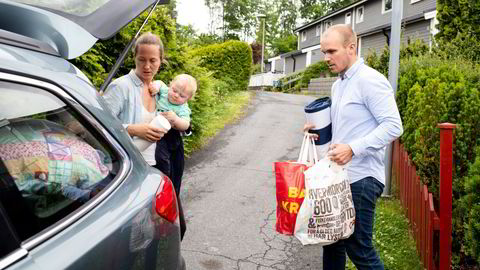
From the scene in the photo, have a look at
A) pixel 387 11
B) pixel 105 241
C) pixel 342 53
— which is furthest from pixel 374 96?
pixel 387 11

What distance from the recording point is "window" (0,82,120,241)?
4.60 ft

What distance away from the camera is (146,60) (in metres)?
3.05

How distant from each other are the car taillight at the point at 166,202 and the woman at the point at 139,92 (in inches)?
32.8

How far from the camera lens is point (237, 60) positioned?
19.8 metres

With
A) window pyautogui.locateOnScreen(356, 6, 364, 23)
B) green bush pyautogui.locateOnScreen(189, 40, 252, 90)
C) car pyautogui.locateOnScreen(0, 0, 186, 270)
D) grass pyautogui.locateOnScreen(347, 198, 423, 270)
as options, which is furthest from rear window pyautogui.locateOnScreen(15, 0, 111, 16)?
window pyautogui.locateOnScreen(356, 6, 364, 23)

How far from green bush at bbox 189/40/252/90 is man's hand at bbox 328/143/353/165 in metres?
16.3

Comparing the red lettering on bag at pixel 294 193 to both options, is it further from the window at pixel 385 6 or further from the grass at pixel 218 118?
the window at pixel 385 6

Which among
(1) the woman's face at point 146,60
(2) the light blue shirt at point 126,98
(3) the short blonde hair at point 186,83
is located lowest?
(2) the light blue shirt at point 126,98

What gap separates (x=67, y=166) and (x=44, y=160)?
3.5 inches

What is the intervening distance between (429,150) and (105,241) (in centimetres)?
384

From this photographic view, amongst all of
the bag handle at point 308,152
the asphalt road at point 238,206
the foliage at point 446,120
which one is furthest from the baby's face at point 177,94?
the foliage at point 446,120

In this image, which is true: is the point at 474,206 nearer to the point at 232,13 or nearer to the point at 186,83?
the point at 186,83

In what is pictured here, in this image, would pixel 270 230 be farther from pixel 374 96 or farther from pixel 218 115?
pixel 218 115

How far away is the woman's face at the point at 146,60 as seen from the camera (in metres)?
3.03
